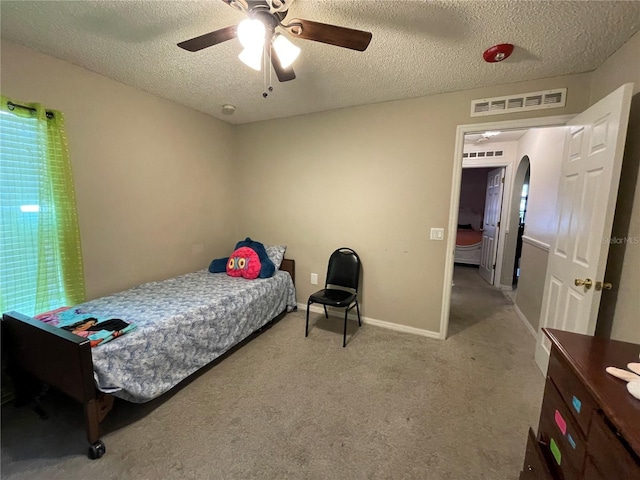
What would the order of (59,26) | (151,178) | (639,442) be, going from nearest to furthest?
(639,442) < (59,26) < (151,178)

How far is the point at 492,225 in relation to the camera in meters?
4.84

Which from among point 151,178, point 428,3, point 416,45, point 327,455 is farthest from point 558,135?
point 151,178

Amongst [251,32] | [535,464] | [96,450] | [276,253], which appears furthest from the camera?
[276,253]

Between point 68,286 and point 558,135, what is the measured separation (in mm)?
4712

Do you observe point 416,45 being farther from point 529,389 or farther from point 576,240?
point 529,389

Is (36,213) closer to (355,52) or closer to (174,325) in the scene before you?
(174,325)

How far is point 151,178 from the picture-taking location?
2.61 metres

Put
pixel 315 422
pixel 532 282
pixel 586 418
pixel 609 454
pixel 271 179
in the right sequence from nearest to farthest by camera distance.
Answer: pixel 609 454 < pixel 586 418 < pixel 315 422 < pixel 532 282 < pixel 271 179

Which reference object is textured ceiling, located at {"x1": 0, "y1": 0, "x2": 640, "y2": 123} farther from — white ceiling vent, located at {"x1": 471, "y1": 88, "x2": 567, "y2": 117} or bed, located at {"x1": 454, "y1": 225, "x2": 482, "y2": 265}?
bed, located at {"x1": 454, "y1": 225, "x2": 482, "y2": 265}

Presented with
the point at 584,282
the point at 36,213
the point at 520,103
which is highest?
the point at 520,103

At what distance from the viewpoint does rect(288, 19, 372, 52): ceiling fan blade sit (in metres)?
1.26

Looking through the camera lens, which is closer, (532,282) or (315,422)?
(315,422)

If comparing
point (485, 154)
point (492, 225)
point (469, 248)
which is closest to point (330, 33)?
point (485, 154)

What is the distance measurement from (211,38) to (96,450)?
87.8 inches
